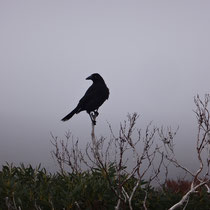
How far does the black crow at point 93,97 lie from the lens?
7543 mm

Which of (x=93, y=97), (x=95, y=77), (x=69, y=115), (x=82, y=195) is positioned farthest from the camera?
(x=95, y=77)

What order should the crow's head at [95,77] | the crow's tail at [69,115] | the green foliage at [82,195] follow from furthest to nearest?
the crow's head at [95,77]
the crow's tail at [69,115]
the green foliage at [82,195]

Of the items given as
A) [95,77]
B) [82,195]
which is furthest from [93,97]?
[82,195]

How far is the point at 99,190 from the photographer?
211 inches

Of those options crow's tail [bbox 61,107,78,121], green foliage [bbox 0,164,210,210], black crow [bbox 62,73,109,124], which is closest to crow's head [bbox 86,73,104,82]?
black crow [bbox 62,73,109,124]

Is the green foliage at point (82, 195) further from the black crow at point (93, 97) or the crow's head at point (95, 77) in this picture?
the crow's head at point (95, 77)

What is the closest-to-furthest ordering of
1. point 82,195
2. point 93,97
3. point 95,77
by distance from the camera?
point 82,195, point 93,97, point 95,77

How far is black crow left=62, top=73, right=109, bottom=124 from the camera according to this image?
24.7ft

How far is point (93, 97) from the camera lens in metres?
7.73

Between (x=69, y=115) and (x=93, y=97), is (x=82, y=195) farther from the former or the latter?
(x=93, y=97)

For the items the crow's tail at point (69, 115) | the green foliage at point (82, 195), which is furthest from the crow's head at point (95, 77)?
the green foliage at point (82, 195)

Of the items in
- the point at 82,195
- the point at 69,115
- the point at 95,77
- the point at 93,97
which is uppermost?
the point at 95,77

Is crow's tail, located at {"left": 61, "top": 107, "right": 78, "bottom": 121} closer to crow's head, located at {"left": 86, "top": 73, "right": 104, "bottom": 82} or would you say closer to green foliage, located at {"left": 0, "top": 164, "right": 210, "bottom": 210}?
crow's head, located at {"left": 86, "top": 73, "right": 104, "bottom": 82}

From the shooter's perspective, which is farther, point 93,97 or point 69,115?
point 93,97
